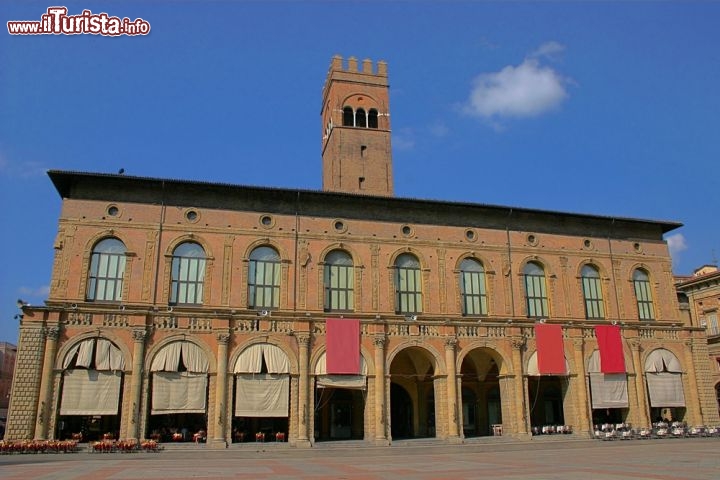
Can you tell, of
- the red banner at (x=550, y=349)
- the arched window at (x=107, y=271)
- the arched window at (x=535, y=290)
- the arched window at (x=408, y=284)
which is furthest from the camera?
the arched window at (x=535, y=290)

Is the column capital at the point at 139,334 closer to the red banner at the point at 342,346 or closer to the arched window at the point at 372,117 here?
the red banner at the point at 342,346

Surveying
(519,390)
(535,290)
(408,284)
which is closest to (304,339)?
(408,284)

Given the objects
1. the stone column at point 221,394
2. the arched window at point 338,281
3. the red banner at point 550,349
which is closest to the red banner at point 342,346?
the arched window at point 338,281

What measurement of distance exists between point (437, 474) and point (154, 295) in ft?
70.8

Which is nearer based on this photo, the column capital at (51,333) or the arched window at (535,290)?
the column capital at (51,333)

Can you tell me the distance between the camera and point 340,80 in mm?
50531

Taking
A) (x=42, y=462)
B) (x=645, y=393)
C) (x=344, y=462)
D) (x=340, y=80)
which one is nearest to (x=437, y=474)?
(x=344, y=462)

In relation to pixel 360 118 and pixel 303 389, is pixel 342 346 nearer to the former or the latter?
pixel 303 389

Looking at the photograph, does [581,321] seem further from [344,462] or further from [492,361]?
[344,462]

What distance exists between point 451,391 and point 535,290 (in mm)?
10063

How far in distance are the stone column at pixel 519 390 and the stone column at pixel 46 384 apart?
78.7ft

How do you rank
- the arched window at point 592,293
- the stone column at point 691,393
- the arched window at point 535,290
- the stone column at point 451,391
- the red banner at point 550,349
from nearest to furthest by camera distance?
the stone column at point 451,391
the red banner at point 550,349
the stone column at point 691,393
the arched window at point 535,290
the arched window at point 592,293

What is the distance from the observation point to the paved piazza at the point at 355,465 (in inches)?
636

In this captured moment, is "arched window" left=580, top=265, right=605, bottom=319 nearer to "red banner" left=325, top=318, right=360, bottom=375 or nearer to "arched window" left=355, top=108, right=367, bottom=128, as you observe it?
"red banner" left=325, top=318, right=360, bottom=375
